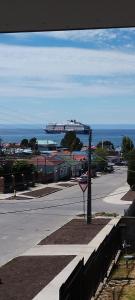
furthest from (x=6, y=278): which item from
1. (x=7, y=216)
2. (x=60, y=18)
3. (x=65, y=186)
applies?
(x=65, y=186)

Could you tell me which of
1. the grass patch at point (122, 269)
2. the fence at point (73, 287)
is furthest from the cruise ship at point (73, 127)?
the fence at point (73, 287)

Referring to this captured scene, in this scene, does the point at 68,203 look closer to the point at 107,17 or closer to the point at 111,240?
the point at 111,240

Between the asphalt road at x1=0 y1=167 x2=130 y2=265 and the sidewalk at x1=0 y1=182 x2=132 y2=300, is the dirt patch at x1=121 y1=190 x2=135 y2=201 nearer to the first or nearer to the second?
the asphalt road at x1=0 y1=167 x2=130 y2=265

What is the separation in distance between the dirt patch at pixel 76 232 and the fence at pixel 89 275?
10.4 feet

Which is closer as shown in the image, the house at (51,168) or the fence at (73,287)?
the fence at (73,287)

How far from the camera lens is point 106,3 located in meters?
4.76

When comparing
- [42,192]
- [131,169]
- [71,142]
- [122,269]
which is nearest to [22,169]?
[42,192]

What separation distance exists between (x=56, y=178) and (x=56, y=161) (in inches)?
90.7

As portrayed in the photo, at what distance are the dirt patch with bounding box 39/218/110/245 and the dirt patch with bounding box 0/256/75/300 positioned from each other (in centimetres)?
410

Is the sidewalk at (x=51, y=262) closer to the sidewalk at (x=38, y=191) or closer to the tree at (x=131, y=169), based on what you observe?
the sidewalk at (x=38, y=191)

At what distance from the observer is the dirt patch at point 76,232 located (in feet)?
85.3

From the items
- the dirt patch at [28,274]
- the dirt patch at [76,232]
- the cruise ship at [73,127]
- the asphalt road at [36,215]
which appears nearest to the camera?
the dirt patch at [28,274]

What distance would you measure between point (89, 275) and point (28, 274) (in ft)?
14.9

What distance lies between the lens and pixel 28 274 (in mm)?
18203
